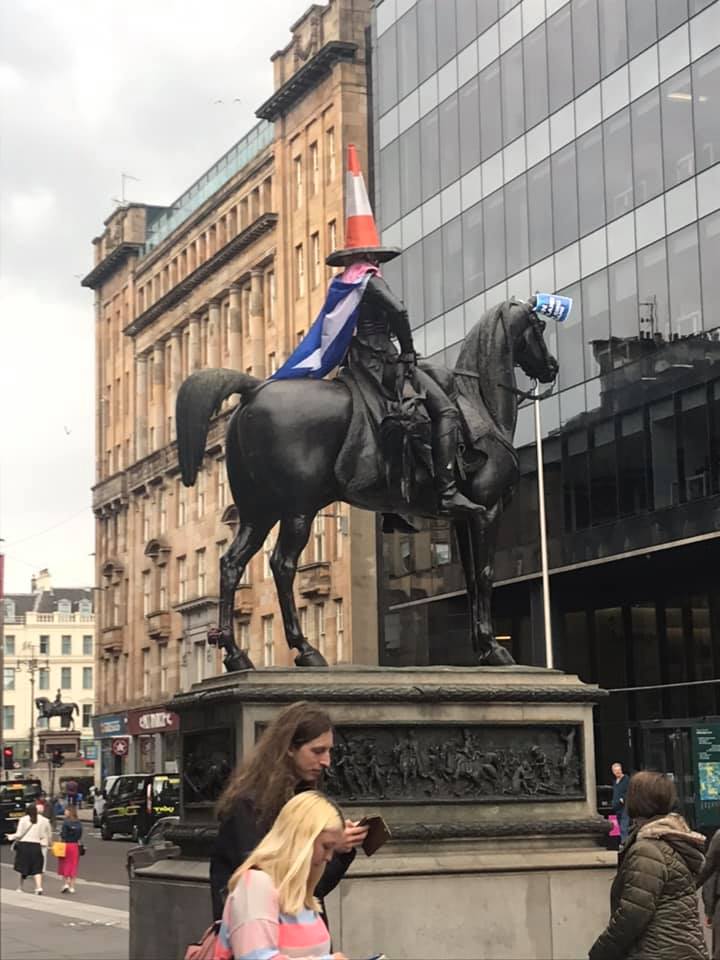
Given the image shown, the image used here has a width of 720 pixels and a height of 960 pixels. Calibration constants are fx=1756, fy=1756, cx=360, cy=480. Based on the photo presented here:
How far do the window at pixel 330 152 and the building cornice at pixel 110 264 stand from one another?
1061 inches

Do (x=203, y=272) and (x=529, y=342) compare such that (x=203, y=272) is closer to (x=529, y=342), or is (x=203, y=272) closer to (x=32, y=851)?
(x=32, y=851)

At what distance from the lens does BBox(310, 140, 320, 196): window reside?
67.9 m

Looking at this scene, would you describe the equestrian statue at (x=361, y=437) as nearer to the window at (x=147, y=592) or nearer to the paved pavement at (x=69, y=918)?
the paved pavement at (x=69, y=918)

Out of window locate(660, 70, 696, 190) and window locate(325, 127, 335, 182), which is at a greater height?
window locate(325, 127, 335, 182)

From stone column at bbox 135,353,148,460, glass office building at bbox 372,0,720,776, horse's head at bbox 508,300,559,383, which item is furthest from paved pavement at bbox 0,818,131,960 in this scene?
stone column at bbox 135,353,148,460

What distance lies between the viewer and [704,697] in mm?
41562

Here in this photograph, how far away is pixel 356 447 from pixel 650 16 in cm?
2937

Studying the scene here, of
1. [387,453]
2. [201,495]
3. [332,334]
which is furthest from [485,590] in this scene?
[201,495]

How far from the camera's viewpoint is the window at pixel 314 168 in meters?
67.9

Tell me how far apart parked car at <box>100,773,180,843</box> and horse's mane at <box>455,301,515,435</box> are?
3711 cm

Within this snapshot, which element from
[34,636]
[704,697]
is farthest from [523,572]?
[34,636]

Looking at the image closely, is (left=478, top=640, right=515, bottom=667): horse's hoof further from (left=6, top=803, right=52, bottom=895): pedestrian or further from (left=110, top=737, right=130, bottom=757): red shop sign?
(left=110, top=737, right=130, bottom=757): red shop sign

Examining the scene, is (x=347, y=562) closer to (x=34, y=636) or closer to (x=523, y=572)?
(x=523, y=572)

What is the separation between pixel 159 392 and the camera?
87000 millimetres
